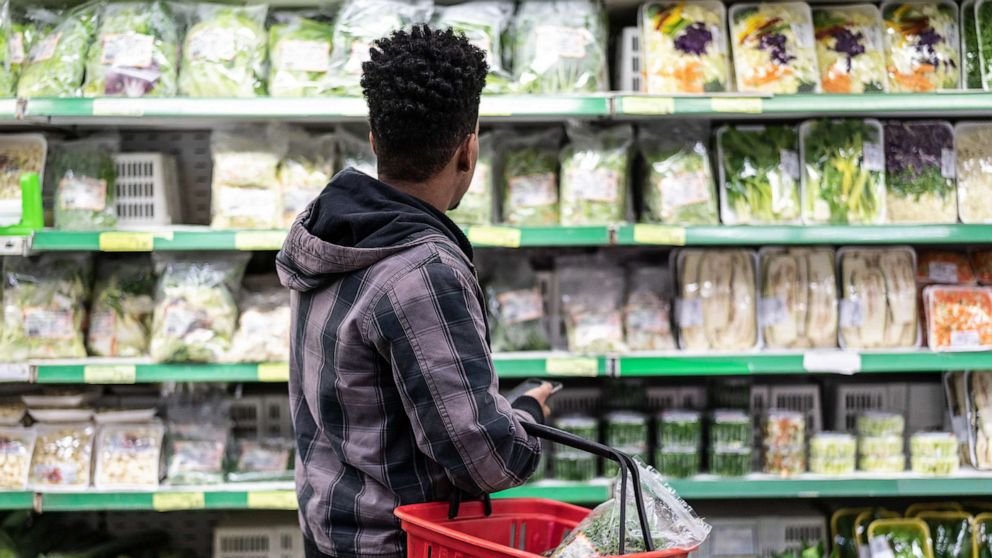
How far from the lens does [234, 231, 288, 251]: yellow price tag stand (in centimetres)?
277

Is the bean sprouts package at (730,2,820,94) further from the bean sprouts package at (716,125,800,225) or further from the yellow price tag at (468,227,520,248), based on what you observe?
the yellow price tag at (468,227,520,248)

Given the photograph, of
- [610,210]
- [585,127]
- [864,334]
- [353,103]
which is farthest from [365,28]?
[864,334]

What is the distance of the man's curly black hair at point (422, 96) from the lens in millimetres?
1388

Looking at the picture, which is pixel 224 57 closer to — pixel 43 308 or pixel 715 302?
pixel 43 308

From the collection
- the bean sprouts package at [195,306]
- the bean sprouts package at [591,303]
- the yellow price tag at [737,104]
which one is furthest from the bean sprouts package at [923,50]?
the bean sprouts package at [195,306]

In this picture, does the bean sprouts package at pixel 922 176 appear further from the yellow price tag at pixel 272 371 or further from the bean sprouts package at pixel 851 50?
the yellow price tag at pixel 272 371

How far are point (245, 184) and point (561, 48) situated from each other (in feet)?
3.56

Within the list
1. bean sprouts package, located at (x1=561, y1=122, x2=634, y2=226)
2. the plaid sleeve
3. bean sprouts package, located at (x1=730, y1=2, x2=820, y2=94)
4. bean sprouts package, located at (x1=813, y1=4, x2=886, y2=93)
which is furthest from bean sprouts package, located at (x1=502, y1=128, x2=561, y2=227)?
the plaid sleeve

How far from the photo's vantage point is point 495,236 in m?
2.77

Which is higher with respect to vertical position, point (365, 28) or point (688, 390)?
point (365, 28)

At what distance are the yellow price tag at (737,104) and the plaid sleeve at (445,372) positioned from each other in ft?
5.29

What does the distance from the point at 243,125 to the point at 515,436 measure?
2.02 metres

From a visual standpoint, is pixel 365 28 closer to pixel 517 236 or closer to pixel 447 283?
pixel 517 236

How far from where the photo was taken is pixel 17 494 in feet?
9.34
